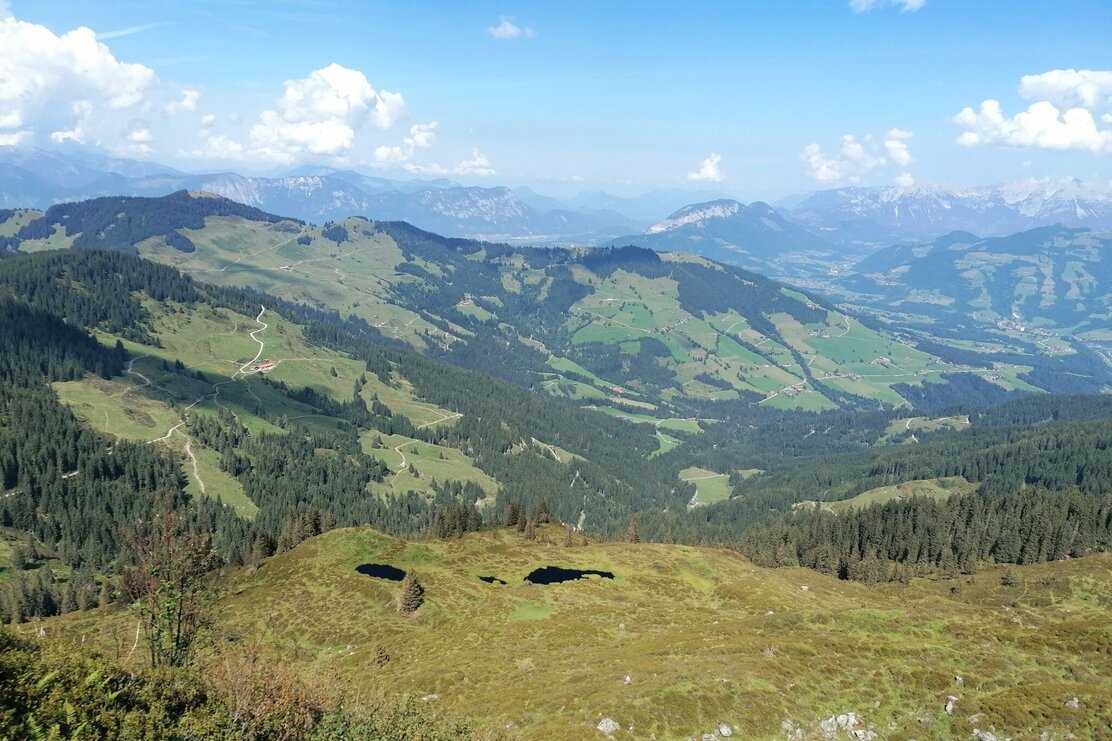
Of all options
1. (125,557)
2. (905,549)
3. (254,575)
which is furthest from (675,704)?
(125,557)

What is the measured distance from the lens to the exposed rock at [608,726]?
5409 centimetres

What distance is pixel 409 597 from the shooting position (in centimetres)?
10694

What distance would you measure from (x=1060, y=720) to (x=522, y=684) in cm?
5042

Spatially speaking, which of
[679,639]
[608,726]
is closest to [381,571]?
[679,639]

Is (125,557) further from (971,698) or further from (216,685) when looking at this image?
(971,698)

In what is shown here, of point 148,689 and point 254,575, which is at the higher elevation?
point 148,689

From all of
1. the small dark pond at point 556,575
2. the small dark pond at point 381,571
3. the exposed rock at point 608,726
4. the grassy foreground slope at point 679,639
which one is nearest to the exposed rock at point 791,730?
the grassy foreground slope at point 679,639

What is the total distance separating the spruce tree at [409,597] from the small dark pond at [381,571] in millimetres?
13453

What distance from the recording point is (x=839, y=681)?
2452 inches

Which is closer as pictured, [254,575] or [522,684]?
[522,684]

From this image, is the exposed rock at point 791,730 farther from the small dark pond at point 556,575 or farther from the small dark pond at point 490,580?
the small dark pond at point 490,580

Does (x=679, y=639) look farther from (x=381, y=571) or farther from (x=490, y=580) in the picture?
(x=381, y=571)

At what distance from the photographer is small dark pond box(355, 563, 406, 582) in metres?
122

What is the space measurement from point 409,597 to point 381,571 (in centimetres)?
2055
